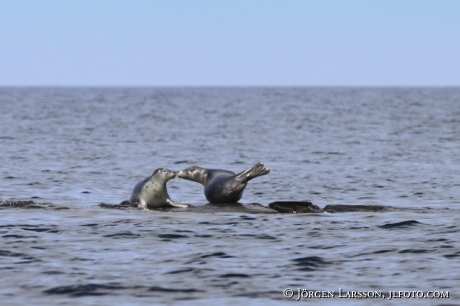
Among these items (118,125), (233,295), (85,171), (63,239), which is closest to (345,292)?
(233,295)

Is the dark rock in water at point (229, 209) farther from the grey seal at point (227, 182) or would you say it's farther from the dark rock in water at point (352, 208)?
the dark rock in water at point (352, 208)

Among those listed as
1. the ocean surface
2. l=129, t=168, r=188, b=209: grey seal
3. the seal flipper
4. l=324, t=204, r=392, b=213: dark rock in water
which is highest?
the seal flipper

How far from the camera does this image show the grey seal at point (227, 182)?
1897 centimetres

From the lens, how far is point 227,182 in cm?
1903

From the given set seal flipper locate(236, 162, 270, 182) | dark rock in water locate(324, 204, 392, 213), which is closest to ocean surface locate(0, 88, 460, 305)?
dark rock in water locate(324, 204, 392, 213)

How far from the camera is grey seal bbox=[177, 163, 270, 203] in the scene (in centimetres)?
1897

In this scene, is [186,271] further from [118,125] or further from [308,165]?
[118,125]

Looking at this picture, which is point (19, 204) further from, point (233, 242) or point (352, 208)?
point (352, 208)

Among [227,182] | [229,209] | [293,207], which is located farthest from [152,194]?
[293,207]

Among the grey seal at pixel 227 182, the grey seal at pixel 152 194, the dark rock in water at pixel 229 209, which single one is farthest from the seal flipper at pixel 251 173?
the grey seal at pixel 152 194

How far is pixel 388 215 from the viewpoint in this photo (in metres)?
18.0

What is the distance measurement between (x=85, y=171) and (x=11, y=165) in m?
3.51

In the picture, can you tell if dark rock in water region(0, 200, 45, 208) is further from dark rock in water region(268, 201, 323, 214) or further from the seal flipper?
dark rock in water region(268, 201, 323, 214)

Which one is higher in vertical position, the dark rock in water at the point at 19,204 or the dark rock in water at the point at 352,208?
the dark rock in water at the point at 352,208
